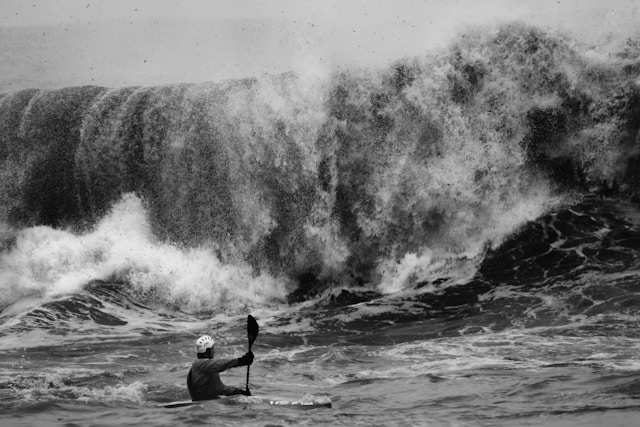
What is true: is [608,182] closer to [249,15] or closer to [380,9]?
[380,9]

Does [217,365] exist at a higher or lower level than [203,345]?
lower

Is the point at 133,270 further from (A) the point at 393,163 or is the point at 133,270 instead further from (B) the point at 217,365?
(B) the point at 217,365

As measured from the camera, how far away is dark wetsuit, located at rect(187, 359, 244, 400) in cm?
966

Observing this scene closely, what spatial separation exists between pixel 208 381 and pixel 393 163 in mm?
8065

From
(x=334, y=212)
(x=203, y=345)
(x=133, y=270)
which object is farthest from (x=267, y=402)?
(x=133, y=270)

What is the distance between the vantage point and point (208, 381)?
9.69 m

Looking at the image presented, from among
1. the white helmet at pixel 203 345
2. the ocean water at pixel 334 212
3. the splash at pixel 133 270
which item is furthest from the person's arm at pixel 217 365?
the splash at pixel 133 270

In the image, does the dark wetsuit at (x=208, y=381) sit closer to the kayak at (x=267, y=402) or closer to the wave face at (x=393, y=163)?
the kayak at (x=267, y=402)

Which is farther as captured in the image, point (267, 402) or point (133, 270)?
point (133, 270)

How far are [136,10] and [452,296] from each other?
82.4 ft

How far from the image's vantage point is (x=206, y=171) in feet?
59.7

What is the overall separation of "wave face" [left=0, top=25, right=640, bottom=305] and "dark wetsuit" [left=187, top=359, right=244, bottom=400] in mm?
6526

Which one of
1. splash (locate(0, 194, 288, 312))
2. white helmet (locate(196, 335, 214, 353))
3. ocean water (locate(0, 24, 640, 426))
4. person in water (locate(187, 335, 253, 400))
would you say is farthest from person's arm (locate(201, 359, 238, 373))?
splash (locate(0, 194, 288, 312))

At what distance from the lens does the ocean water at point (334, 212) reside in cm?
1374
